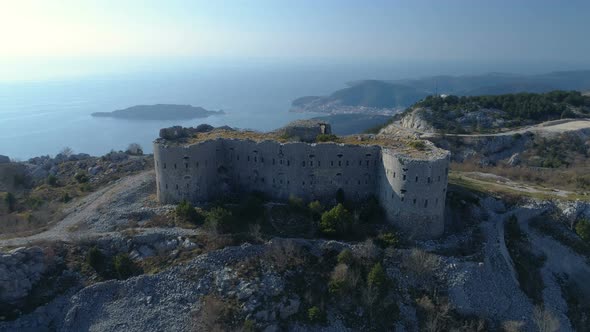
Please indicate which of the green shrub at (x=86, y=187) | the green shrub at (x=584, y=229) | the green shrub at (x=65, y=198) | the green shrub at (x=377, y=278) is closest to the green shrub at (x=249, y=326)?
the green shrub at (x=377, y=278)

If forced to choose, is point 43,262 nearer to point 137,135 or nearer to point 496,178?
point 496,178

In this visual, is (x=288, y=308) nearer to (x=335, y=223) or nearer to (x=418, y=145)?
(x=335, y=223)

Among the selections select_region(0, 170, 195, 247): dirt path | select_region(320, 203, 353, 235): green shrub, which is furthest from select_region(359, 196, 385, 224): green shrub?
select_region(0, 170, 195, 247): dirt path

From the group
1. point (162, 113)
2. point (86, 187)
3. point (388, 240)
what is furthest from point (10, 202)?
point (162, 113)

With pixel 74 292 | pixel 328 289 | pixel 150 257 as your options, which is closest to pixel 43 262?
pixel 74 292

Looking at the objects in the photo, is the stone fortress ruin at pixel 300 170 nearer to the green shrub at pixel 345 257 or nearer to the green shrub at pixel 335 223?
the green shrub at pixel 335 223

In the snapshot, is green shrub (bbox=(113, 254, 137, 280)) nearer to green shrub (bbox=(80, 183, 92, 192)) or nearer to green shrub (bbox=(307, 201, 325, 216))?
green shrub (bbox=(307, 201, 325, 216))
